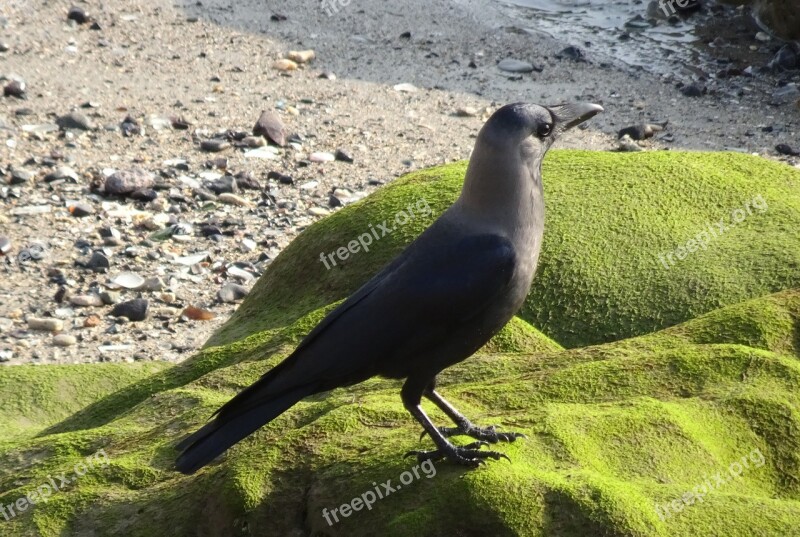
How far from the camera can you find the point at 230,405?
329cm

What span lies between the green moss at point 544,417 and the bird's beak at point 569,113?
2.95 feet

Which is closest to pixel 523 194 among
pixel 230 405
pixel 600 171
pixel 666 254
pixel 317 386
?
pixel 317 386

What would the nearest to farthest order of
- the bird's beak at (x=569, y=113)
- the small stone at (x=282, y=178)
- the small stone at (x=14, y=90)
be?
the bird's beak at (x=569, y=113) < the small stone at (x=282, y=178) < the small stone at (x=14, y=90)

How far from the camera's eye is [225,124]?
10.5m

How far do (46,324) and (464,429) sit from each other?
189 inches

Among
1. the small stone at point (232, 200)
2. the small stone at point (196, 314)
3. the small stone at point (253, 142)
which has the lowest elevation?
the small stone at point (196, 314)

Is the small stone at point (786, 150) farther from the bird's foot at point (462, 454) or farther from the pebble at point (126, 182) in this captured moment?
the bird's foot at point (462, 454)

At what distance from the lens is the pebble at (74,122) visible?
1015 centimetres

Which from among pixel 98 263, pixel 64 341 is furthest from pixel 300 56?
pixel 64 341

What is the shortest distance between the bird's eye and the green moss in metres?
0.88

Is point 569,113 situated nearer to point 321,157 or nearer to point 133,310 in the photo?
point 133,310

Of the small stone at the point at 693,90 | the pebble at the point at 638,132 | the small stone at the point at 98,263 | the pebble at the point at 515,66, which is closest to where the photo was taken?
the small stone at the point at 98,263

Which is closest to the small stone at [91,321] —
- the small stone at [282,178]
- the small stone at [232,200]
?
the small stone at [232,200]

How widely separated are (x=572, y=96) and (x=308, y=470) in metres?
8.43
